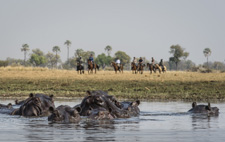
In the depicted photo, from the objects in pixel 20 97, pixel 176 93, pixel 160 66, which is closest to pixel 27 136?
pixel 20 97

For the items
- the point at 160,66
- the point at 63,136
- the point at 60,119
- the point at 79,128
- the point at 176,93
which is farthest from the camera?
the point at 160,66

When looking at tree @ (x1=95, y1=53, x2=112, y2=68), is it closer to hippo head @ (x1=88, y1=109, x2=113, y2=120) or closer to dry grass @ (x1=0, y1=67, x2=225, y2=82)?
dry grass @ (x1=0, y1=67, x2=225, y2=82)

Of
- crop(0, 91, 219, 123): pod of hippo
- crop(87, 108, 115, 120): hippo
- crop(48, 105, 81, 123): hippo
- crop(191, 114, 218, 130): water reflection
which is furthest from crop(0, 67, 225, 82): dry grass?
crop(48, 105, 81, 123): hippo

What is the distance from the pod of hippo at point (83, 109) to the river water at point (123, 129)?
0.24 m

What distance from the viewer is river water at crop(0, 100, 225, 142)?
9109mm

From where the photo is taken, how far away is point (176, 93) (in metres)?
23.9

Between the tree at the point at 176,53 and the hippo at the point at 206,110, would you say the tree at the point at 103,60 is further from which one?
the hippo at the point at 206,110

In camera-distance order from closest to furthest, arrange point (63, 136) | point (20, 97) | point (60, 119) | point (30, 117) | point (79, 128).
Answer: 1. point (63, 136)
2. point (79, 128)
3. point (60, 119)
4. point (30, 117)
5. point (20, 97)

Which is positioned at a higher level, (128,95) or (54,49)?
(54,49)

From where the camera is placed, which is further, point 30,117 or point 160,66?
point 160,66

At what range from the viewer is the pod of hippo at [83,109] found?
11.6m

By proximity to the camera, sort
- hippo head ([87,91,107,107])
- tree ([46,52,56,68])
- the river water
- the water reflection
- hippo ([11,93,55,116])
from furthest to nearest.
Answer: tree ([46,52,56,68]), hippo ([11,93,55,116]), hippo head ([87,91,107,107]), the water reflection, the river water

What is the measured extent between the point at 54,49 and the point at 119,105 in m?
152

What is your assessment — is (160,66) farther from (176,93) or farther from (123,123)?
(123,123)
